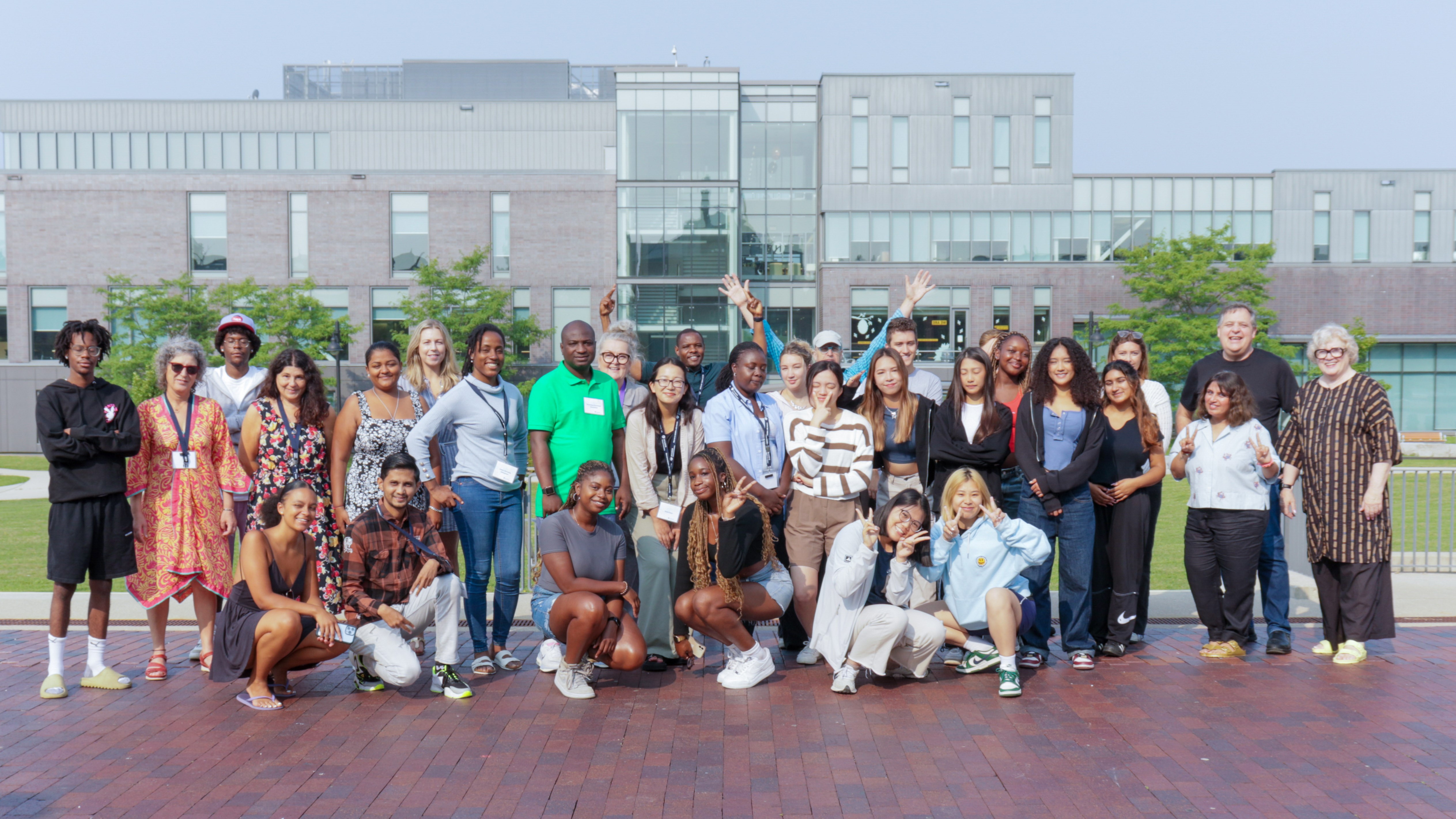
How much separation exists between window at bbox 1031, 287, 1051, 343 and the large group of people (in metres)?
38.0

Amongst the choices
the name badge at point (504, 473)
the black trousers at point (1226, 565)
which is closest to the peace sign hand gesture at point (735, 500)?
the name badge at point (504, 473)

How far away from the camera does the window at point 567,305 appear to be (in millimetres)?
43188

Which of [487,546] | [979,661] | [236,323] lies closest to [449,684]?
[487,546]

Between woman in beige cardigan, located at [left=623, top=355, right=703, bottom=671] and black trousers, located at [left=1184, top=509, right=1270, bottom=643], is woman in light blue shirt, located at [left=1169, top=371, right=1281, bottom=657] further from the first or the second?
woman in beige cardigan, located at [left=623, top=355, right=703, bottom=671]

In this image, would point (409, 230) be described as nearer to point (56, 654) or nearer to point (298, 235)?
point (298, 235)

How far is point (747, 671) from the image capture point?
5.82 meters

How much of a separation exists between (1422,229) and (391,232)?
44.9m

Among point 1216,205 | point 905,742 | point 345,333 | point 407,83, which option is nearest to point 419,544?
point 905,742

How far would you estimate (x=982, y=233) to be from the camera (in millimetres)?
43000

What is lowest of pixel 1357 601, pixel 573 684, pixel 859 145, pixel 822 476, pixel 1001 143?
pixel 573 684

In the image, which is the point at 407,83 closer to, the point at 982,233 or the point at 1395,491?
the point at 982,233

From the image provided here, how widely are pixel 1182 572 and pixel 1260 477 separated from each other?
3.60 metres

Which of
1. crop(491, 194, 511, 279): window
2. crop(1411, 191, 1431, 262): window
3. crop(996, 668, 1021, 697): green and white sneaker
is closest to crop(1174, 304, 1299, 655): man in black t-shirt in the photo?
crop(996, 668, 1021, 697): green and white sneaker

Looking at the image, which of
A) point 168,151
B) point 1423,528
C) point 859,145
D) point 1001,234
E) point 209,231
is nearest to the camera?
point 1423,528
